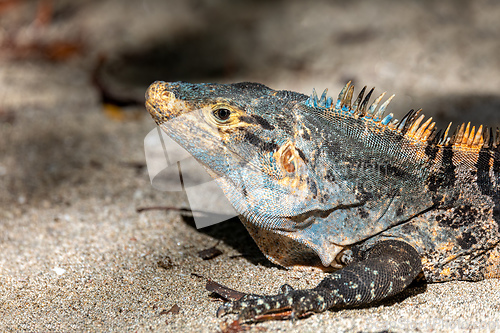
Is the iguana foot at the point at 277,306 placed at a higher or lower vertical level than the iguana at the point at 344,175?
lower

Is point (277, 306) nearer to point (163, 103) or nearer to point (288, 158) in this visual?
point (288, 158)

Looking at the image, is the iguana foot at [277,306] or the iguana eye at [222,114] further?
the iguana eye at [222,114]

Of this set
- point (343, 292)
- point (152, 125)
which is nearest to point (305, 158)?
point (343, 292)

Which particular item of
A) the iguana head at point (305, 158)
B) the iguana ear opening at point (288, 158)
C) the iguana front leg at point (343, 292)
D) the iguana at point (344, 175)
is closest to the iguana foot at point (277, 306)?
the iguana front leg at point (343, 292)

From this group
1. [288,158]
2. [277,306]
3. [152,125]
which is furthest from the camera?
[152,125]

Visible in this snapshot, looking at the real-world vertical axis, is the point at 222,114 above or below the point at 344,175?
above

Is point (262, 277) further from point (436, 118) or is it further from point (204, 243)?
point (436, 118)

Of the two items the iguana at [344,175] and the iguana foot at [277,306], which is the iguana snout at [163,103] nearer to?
the iguana at [344,175]
